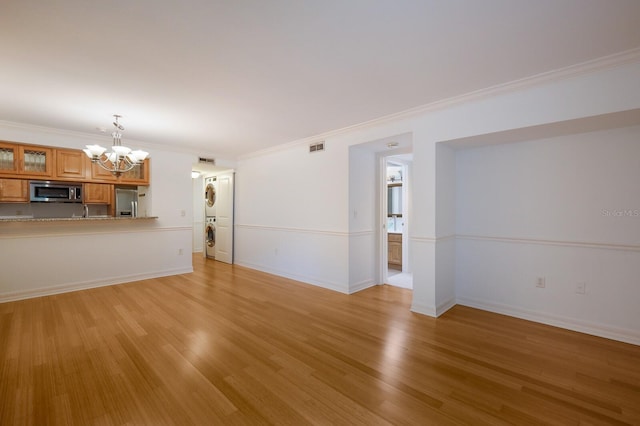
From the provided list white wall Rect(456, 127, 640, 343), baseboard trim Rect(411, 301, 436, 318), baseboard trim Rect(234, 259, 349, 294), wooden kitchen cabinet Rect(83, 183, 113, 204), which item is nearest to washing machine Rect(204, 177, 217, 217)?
baseboard trim Rect(234, 259, 349, 294)

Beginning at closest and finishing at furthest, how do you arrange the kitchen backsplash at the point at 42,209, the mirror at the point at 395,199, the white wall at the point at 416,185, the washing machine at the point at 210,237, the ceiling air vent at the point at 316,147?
the white wall at the point at 416,185 → the kitchen backsplash at the point at 42,209 → the ceiling air vent at the point at 316,147 → the mirror at the point at 395,199 → the washing machine at the point at 210,237

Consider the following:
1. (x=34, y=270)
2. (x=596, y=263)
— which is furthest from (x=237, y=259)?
(x=596, y=263)

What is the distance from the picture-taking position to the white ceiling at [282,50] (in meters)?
1.82

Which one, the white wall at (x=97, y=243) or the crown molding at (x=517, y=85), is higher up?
the crown molding at (x=517, y=85)

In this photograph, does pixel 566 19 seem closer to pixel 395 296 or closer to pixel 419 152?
pixel 419 152

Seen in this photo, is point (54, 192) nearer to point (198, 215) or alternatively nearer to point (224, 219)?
point (224, 219)

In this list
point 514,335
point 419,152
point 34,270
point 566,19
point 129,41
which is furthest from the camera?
point 34,270

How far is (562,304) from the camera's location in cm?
314

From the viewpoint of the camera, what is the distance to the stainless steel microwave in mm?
4328

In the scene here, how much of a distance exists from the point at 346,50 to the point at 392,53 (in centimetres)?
38

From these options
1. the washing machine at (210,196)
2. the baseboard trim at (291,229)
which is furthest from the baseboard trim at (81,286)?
the washing machine at (210,196)

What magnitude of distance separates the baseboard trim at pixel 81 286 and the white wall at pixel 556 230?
515 centimetres

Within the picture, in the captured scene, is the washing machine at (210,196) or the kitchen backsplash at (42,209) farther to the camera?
the washing machine at (210,196)

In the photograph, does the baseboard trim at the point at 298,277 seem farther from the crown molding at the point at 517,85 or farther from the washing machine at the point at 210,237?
the crown molding at the point at 517,85
